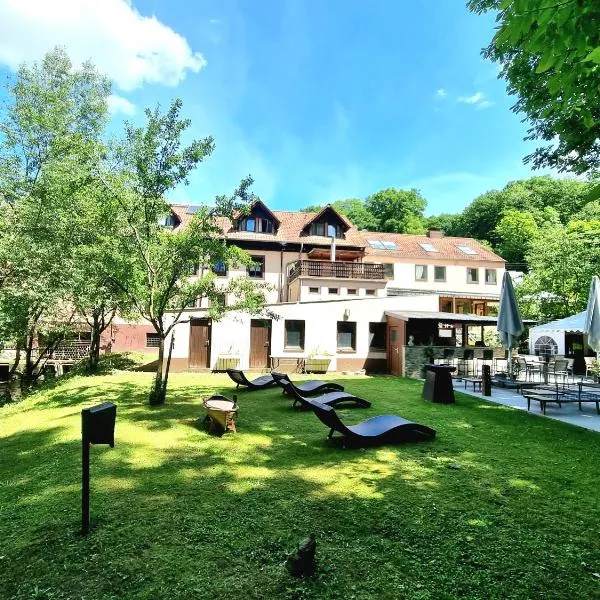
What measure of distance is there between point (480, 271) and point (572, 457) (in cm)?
2978

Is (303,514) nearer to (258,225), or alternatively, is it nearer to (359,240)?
(258,225)

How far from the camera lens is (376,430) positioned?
7.22 meters

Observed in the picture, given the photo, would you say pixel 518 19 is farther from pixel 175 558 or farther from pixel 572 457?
pixel 572 457

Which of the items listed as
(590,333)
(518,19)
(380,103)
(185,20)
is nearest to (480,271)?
(380,103)

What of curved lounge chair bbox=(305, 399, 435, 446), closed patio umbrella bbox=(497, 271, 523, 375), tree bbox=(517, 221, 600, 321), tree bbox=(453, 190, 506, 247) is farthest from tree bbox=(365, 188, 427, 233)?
curved lounge chair bbox=(305, 399, 435, 446)

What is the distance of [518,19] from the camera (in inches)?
98.7

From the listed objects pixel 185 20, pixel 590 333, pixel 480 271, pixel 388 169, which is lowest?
pixel 590 333

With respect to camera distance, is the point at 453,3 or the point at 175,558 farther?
the point at 453,3

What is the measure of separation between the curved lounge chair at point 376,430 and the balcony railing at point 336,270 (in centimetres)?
1683

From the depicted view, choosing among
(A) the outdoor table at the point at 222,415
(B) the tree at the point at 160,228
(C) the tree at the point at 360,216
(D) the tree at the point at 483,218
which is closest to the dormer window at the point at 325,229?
(B) the tree at the point at 160,228

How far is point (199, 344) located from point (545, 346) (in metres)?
21.1

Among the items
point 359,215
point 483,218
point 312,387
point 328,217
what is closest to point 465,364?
point 312,387

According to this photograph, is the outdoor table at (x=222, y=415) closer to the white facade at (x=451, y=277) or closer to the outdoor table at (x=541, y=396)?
the outdoor table at (x=541, y=396)

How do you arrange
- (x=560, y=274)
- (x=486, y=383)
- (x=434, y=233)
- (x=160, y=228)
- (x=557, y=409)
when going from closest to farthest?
(x=557, y=409) < (x=160, y=228) < (x=486, y=383) < (x=560, y=274) < (x=434, y=233)
